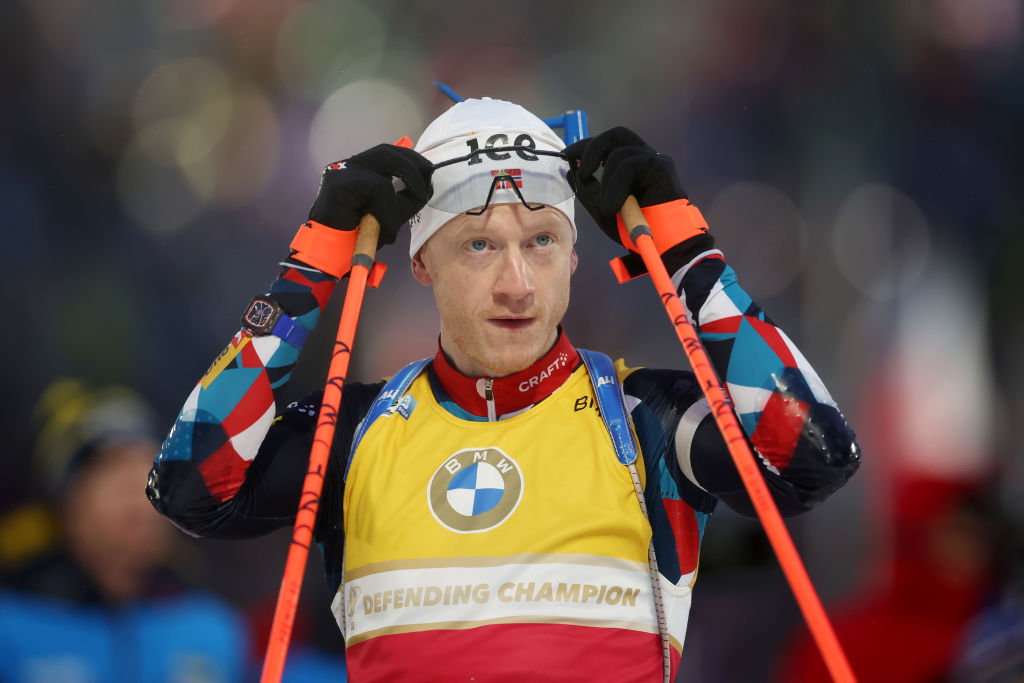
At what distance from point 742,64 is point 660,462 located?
2.37 m

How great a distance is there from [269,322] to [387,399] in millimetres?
306

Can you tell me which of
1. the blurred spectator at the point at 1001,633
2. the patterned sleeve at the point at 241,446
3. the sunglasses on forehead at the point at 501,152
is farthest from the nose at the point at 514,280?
the blurred spectator at the point at 1001,633

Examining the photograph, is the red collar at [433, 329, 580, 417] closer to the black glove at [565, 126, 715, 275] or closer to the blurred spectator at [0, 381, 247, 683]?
the black glove at [565, 126, 715, 275]

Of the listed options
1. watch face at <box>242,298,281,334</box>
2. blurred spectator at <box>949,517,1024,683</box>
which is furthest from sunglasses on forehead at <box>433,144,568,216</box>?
blurred spectator at <box>949,517,1024,683</box>

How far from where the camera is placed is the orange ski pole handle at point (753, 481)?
138 cm

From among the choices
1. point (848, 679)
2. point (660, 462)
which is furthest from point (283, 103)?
point (848, 679)

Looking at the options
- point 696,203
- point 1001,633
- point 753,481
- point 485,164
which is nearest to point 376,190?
point 485,164

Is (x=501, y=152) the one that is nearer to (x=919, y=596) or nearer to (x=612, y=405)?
(x=612, y=405)

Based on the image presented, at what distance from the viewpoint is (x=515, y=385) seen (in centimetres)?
181

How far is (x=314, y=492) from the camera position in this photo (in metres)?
1.52

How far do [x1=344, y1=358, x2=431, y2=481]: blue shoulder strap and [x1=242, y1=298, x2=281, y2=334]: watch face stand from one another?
0.28 metres

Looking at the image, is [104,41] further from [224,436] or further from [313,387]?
[224,436]

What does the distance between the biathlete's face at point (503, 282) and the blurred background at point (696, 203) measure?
1533 mm

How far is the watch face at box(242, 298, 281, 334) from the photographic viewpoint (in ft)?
5.56
